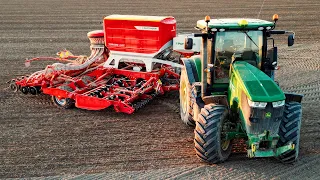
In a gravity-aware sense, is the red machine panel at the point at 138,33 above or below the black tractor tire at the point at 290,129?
above

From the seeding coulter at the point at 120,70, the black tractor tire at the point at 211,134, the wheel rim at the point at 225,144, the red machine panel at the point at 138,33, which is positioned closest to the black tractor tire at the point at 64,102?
the seeding coulter at the point at 120,70

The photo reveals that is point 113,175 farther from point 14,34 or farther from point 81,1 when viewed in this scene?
point 81,1

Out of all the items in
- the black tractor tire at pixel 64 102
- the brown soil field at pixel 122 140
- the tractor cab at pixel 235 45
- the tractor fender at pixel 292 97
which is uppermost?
the tractor cab at pixel 235 45

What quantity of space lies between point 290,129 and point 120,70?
4640mm

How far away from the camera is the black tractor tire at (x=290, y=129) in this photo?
A: 5.25m

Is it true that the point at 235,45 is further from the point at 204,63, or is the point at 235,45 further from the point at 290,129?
the point at 290,129

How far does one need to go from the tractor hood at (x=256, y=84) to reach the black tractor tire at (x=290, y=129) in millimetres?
414

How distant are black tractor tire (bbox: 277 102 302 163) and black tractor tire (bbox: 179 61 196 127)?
1.62 metres

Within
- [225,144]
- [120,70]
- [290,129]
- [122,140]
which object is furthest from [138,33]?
[290,129]

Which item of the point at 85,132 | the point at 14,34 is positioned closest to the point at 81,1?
the point at 14,34

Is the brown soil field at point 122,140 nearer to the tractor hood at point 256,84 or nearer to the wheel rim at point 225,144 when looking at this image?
the wheel rim at point 225,144

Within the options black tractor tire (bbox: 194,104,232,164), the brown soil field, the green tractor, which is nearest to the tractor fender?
the green tractor

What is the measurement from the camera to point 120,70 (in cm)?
895

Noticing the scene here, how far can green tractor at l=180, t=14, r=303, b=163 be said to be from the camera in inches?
199
